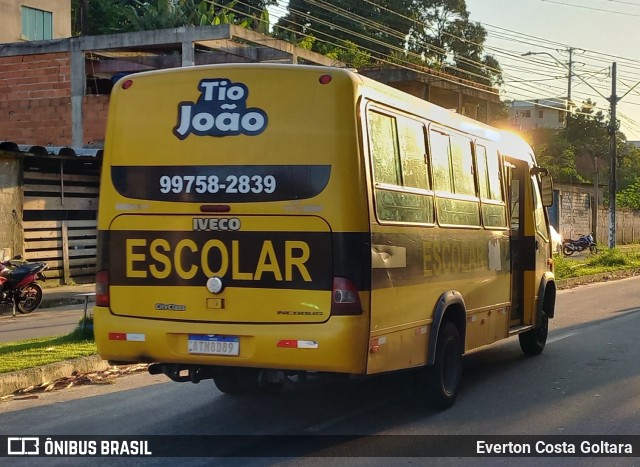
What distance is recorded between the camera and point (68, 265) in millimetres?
20031

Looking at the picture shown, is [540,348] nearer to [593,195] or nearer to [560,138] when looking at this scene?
[593,195]

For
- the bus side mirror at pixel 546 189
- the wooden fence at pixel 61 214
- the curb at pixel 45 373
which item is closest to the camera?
the curb at pixel 45 373

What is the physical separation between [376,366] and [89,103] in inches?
863

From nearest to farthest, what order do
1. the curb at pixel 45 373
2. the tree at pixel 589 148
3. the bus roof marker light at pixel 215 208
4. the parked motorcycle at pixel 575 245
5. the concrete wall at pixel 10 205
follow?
1. the bus roof marker light at pixel 215 208
2. the curb at pixel 45 373
3. the concrete wall at pixel 10 205
4. the parked motorcycle at pixel 575 245
5. the tree at pixel 589 148

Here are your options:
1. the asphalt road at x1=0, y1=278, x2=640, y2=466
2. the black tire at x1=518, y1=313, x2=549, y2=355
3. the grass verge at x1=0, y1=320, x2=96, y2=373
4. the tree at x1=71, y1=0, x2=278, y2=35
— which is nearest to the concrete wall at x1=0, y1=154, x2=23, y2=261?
the grass verge at x1=0, y1=320, x2=96, y2=373

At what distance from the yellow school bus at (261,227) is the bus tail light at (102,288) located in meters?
0.01

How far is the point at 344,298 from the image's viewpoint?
240 inches

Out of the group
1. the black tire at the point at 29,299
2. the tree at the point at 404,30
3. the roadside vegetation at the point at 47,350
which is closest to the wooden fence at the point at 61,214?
the black tire at the point at 29,299

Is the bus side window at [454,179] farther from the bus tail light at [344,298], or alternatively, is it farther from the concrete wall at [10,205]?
the concrete wall at [10,205]

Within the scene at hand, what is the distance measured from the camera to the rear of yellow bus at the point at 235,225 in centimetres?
614

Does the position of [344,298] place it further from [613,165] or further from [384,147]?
[613,165]

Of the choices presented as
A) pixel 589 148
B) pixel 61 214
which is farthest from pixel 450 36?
pixel 61 214

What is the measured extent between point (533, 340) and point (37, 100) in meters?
20.8

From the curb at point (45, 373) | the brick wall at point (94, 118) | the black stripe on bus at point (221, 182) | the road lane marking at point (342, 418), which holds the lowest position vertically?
the road lane marking at point (342, 418)
